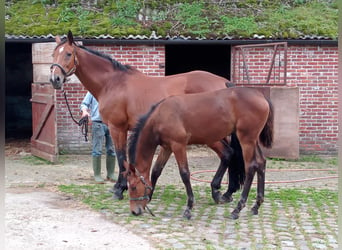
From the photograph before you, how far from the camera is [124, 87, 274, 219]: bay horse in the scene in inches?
249

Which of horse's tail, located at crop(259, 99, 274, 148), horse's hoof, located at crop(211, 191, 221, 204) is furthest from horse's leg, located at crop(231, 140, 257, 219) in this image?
horse's hoof, located at crop(211, 191, 221, 204)

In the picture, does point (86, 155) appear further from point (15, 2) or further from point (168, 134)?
point (168, 134)

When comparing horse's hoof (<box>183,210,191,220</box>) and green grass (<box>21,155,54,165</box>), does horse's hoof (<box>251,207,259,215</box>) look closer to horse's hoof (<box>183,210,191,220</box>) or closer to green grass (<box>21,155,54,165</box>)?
horse's hoof (<box>183,210,191,220</box>)

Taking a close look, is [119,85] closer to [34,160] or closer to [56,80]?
[56,80]

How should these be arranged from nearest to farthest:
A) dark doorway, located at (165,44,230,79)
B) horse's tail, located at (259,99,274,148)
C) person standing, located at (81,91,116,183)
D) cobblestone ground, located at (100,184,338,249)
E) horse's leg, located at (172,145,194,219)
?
cobblestone ground, located at (100,184,338,249) < horse's leg, located at (172,145,194,219) < horse's tail, located at (259,99,274,148) < person standing, located at (81,91,116,183) < dark doorway, located at (165,44,230,79)

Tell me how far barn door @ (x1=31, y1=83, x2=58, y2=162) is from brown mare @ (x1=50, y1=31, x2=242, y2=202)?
10.1ft

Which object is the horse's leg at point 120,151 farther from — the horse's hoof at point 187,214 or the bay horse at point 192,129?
the horse's hoof at point 187,214

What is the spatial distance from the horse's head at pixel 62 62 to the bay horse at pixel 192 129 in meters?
1.65

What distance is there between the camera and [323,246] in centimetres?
528

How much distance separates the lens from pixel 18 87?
17344mm

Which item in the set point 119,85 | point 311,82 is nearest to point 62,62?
point 119,85

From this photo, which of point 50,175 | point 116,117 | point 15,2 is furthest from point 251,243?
point 15,2

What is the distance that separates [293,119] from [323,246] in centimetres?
541

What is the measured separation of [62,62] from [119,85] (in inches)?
34.5
